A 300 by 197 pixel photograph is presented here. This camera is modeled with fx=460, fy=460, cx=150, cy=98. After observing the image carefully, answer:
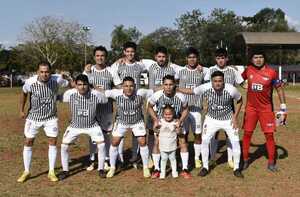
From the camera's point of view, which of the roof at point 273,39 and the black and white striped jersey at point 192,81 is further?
the roof at point 273,39

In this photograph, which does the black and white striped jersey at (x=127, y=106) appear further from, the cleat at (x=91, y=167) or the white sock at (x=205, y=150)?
the white sock at (x=205, y=150)

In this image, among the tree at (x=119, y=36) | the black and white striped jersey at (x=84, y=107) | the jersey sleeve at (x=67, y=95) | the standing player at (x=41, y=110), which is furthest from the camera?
the tree at (x=119, y=36)

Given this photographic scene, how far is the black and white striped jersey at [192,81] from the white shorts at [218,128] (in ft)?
1.59

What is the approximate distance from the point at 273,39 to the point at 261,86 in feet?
179

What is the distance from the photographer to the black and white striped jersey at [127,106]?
7879 mm

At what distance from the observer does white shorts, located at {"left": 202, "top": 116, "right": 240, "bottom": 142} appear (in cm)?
793

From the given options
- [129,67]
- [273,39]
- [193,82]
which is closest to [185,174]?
[193,82]

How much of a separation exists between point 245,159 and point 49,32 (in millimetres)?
60108

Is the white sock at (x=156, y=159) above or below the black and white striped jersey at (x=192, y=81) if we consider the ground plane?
below

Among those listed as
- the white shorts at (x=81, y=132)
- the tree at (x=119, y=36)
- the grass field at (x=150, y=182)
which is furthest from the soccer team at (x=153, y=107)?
the tree at (x=119, y=36)

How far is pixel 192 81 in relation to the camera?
328 inches

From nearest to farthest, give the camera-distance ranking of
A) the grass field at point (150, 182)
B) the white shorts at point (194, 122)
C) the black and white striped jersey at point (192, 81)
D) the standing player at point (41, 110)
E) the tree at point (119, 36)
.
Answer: the grass field at point (150, 182) < the standing player at point (41, 110) < the black and white striped jersey at point (192, 81) < the white shorts at point (194, 122) < the tree at point (119, 36)

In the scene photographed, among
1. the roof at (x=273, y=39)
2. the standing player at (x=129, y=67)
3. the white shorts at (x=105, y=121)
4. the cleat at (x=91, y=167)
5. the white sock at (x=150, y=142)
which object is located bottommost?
the cleat at (x=91, y=167)

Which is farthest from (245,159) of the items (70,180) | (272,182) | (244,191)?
(70,180)
